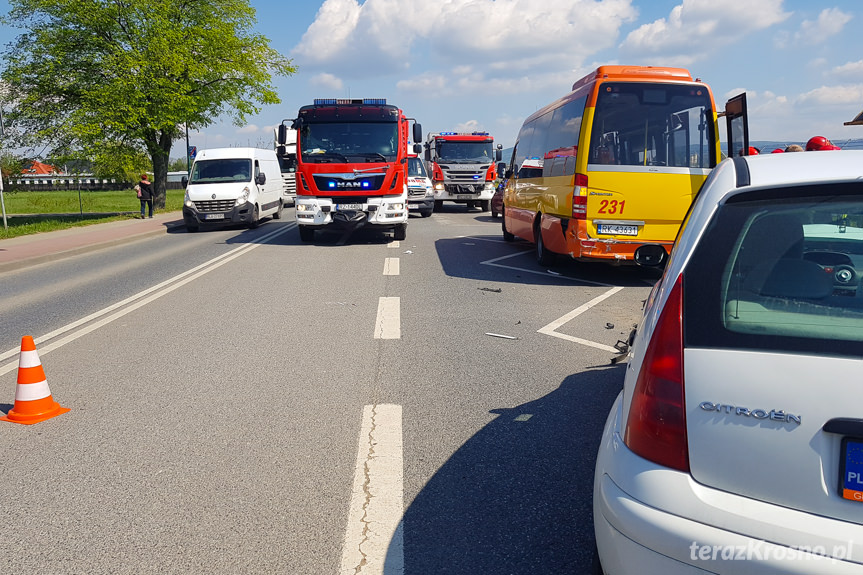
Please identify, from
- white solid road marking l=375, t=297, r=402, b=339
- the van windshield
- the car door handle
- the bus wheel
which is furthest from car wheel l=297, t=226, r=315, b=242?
the car door handle

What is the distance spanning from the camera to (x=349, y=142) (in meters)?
15.8

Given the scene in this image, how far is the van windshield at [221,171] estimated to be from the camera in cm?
2234

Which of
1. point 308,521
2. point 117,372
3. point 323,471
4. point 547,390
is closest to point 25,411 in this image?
point 117,372

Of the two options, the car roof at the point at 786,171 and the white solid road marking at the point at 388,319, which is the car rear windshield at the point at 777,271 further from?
the white solid road marking at the point at 388,319

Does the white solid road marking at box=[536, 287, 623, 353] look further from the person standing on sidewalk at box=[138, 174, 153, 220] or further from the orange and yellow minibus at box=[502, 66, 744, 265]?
the person standing on sidewalk at box=[138, 174, 153, 220]

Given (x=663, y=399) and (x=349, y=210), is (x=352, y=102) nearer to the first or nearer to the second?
(x=349, y=210)

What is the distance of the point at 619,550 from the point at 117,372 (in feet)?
16.0

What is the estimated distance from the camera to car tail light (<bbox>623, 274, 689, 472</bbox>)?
6.93ft

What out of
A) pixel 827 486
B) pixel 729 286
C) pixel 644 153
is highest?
pixel 644 153

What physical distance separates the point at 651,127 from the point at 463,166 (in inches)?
715

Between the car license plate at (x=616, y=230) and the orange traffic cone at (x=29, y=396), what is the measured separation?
24.5ft

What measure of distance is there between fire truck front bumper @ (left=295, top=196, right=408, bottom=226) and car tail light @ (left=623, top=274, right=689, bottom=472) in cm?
1389

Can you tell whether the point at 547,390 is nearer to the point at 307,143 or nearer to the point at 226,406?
the point at 226,406

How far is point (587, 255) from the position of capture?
1022 centimetres
